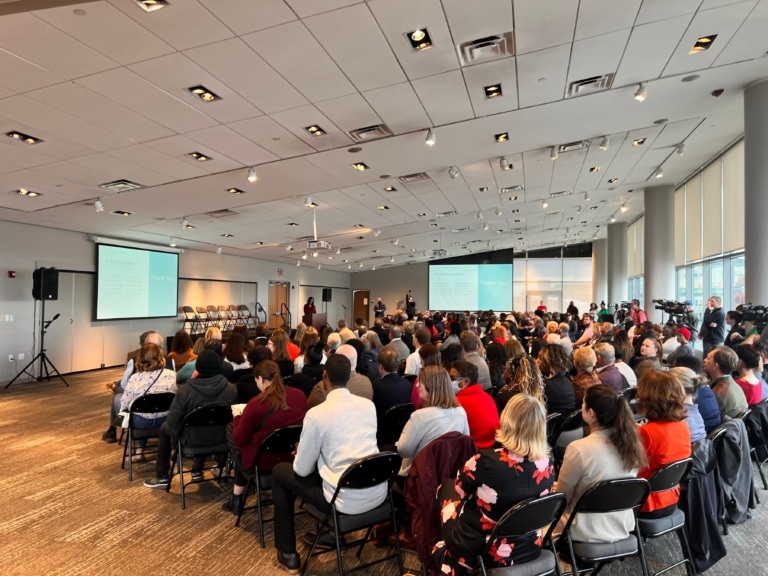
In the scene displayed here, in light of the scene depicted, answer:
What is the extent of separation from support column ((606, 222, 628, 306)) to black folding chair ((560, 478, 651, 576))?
18258mm

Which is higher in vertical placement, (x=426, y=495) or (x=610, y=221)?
(x=610, y=221)

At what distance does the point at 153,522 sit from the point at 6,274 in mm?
8469

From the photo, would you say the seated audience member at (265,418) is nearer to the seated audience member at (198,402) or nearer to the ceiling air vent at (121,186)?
the seated audience member at (198,402)

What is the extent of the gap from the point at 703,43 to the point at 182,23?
5102 mm

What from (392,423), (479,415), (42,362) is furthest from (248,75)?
(42,362)

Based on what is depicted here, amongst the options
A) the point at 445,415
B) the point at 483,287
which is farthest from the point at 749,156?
the point at 483,287

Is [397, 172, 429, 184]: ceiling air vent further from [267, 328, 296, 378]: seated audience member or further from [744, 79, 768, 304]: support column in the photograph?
[744, 79, 768, 304]: support column

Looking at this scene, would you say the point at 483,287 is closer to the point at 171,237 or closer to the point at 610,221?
the point at 610,221

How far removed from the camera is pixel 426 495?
2.51 metres

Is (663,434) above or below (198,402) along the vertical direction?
above

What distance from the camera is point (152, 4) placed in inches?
126

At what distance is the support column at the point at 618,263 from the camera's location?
18.7m

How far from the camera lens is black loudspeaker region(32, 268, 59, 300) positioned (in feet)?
30.9

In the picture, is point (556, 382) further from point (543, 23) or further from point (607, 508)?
point (543, 23)
